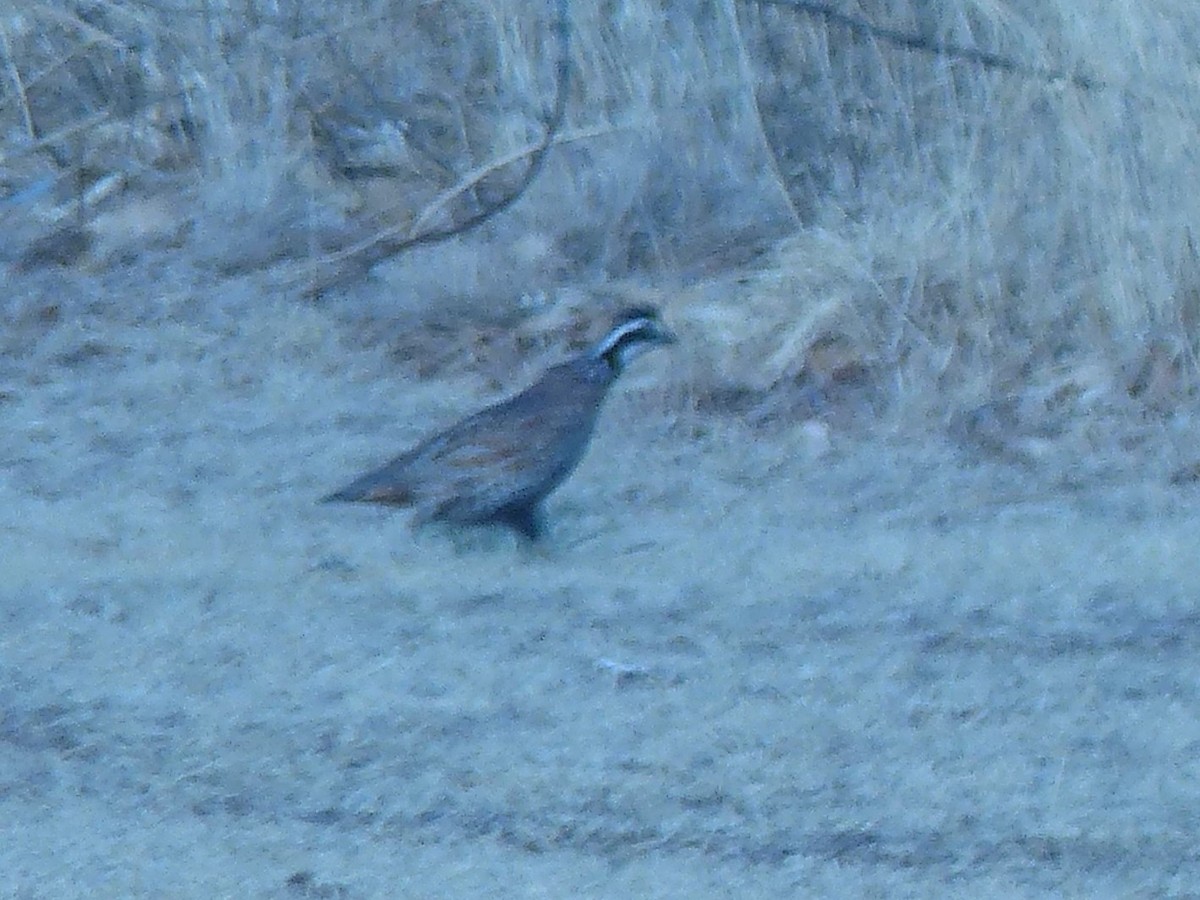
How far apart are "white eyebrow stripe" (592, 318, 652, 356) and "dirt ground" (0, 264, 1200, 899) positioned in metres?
0.47

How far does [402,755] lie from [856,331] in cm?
299

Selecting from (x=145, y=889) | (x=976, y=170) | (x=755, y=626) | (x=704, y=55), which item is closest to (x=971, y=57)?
(x=976, y=170)

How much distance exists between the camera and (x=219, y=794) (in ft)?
14.0

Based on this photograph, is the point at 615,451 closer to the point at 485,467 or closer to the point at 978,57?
the point at 485,467

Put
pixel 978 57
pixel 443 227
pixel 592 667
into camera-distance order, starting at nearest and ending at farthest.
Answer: pixel 592 667
pixel 978 57
pixel 443 227

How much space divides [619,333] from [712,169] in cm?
212

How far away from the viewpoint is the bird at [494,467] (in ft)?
17.9

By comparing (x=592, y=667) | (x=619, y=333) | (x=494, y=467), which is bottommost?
(x=592, y=667)

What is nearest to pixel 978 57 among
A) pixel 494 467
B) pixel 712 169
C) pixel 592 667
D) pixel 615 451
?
pixel 712 169

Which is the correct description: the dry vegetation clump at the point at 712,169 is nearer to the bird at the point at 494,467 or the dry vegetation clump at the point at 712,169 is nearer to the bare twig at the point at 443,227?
the bare twig at the point at 443,227

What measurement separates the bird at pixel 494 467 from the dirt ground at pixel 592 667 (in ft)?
0.47

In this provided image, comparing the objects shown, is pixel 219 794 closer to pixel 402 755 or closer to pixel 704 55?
pixel 402 755

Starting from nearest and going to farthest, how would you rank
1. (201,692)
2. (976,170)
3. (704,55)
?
(201,692) → (976,170) → (704,55)

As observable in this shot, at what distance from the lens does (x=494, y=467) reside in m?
5.46
